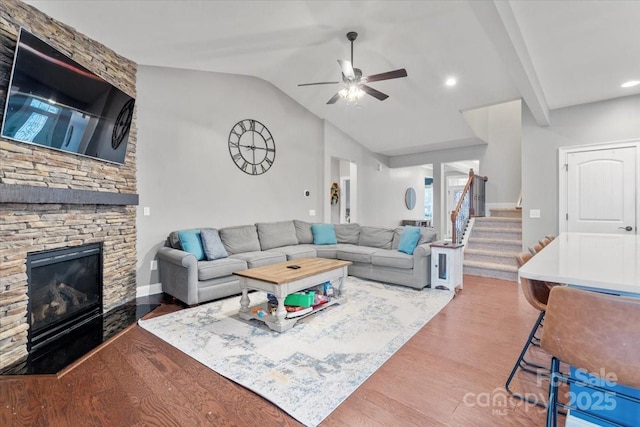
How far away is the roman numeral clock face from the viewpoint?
4965mm

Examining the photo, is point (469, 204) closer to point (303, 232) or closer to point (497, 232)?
point (497, 232)

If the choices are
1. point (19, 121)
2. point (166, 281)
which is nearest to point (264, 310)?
point (166, 281)

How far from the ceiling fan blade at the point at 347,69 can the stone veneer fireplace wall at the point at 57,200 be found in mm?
2671

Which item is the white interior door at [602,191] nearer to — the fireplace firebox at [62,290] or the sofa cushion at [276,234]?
the sofa cushion at [276,234]

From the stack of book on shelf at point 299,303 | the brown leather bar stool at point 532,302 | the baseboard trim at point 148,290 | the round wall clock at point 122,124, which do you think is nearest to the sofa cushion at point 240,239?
the baseboard trim at point 148,290

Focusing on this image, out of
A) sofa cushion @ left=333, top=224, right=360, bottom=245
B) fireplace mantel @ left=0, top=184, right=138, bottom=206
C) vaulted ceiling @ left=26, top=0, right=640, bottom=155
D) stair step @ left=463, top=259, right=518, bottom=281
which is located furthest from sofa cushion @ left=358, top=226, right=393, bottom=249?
fireplace mantel @ left=0, top=184, right=138, bottom=206

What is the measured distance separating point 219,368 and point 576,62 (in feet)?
15.2

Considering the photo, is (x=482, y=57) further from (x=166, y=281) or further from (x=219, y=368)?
(x=166, y=281)

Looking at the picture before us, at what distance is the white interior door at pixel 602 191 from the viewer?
4.04 m

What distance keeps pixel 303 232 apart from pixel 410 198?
15.6ft

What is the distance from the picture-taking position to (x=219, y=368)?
7.19ft

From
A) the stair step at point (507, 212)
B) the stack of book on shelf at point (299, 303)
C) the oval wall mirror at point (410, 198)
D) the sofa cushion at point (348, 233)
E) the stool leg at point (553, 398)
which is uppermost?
the oval wall mirror at point (410, 198)

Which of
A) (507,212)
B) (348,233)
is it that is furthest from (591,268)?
(507,212)

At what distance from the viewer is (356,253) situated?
473cm
